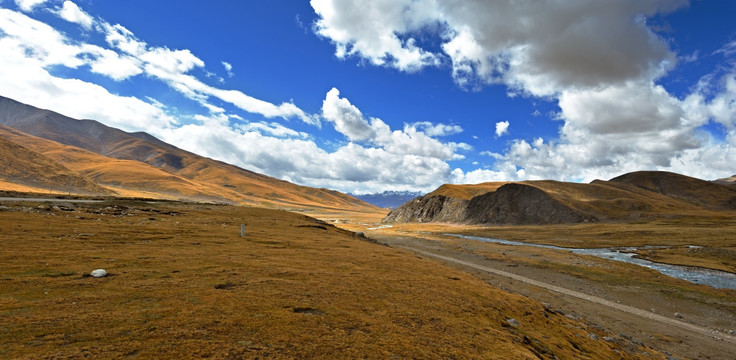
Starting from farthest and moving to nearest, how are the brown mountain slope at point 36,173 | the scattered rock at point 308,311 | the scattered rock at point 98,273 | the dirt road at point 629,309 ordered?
the brown mountain slope at point 36,173 < the dirt road at point 629,309 < the scattered rock at point 98,273 < the scattered rock at point 308,311

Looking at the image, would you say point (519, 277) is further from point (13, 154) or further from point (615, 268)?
point (13, 154)

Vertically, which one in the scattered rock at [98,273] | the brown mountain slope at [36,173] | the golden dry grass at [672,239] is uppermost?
the golden dry grass at [672,239]

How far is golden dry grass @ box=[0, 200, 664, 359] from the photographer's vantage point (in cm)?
645

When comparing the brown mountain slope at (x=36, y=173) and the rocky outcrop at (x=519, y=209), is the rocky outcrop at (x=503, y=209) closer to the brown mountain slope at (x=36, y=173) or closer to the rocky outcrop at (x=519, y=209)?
the rocky outcrop at (x=519, y=209)

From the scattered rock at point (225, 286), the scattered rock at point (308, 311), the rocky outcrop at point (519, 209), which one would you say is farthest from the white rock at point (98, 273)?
the rocky outcrop at point (519, 209)

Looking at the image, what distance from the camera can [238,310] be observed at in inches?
336

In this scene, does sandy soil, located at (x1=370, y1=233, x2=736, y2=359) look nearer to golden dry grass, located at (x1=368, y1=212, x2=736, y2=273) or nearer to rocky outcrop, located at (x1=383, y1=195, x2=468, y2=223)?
golden dry grass, located at (x1=368, y1=212, x2=736, y2=273)

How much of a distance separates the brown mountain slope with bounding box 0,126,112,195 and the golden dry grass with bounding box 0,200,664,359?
132856mm

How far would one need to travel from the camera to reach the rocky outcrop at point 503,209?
390 ft

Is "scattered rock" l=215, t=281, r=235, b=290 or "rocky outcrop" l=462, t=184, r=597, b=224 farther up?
"rocky outcrop" l=462, t=184, r=597, b=224

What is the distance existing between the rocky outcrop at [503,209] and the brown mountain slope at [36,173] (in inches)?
5393

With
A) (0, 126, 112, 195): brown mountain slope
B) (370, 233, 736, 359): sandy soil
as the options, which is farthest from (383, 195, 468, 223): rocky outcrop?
(0, 126, 112, 195): brown mountain slope

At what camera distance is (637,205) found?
125m

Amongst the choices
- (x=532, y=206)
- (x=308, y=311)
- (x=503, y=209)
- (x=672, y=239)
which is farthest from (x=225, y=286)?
(x=532, y=206)
